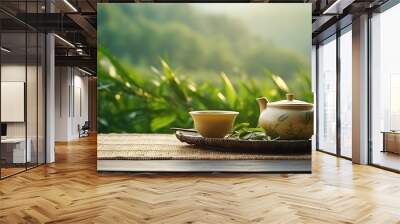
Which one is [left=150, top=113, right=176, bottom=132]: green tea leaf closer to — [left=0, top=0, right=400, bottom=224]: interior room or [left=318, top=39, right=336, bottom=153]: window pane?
[left=0, top=0, right=400, bottom=224]: interior room

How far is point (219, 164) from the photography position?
4.95m

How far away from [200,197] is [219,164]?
2.63 feet

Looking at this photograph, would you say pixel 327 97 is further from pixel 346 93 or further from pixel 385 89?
pixel 385 89

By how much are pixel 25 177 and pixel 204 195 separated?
273 cm

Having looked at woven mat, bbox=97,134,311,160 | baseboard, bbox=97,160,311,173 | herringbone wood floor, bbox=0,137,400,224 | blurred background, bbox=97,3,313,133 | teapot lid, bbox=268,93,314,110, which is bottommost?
herringbone wood floor, bbox=0,137,400,224

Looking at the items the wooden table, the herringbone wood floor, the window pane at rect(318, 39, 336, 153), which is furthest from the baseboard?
the window pane at rect(318, 39, 336, 153)

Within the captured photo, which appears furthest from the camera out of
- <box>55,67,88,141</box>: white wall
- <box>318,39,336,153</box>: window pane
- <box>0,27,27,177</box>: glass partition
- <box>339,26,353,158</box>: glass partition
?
<box>55,67,88,141</box>: white wall

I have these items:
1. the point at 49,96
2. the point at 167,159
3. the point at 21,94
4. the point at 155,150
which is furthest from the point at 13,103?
the point at 167,159

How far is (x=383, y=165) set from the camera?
6523 millimetres

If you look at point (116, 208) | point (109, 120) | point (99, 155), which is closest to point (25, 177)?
point (99, 155)

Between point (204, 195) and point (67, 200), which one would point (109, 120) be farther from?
point (204, 195)

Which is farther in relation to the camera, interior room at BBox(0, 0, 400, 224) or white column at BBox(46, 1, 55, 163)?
white column at BBox(46, 1, 55, 163)

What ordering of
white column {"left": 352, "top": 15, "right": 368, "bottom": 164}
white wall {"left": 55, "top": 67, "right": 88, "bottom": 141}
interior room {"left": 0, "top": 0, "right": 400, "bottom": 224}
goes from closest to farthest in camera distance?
1. interior room {"left": 0, "top": 0, "right": 400, "bottom": 224}
2. white column {"left": 352, "top": 15, "right": 368, "bottom": 164}
3. white wall {"left": 55, "top": 67, "right": 88, "bottom": 141}

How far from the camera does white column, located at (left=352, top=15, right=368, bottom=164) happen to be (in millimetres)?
6980
